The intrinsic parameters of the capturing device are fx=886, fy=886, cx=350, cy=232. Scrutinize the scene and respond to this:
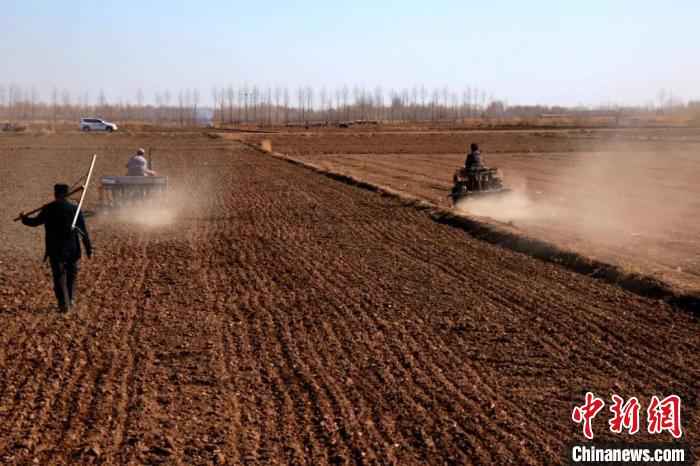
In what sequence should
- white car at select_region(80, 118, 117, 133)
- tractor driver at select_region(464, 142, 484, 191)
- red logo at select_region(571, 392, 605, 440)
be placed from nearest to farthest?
red logo at select_region(571, 392, 605, 440) → tractor driver at select_region(464, 142, 484, 191) → white car at select_region(80, 118, 117, 133)

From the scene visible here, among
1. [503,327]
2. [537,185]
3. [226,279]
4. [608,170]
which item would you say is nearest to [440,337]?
[503,327]

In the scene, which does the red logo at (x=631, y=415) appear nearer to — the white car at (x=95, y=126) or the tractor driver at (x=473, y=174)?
the tractor driver at (x=473, y=174)

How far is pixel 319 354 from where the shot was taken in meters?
10.3

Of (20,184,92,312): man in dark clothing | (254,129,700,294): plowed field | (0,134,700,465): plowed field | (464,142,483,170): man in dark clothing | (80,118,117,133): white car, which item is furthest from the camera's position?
(80,118,117,133): white car

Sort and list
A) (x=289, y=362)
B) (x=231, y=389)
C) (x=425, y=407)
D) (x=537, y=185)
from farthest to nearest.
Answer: (x=537, y=185), (x=289, y=362), (x=231, y=389), (x=425, y=407)

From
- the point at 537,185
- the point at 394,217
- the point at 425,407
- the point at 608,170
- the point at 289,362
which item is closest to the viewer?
the point at 425,407

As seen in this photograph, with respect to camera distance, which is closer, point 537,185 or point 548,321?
point 548,321

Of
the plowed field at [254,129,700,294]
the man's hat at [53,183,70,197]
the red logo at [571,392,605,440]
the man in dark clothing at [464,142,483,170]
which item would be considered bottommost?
the plowed field at [254,129,700,294]

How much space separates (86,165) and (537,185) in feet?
76.9

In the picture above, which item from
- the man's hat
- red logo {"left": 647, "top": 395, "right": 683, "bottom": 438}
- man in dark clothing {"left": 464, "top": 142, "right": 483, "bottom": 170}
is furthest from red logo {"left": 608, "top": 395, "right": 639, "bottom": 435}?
man in dark clothing {"left": 464, "top": 142, "right": 483, "bottom": 170}

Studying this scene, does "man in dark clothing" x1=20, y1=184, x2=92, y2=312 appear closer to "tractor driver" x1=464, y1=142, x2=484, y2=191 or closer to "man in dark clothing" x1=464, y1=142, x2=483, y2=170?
"man in dark clothing" x1=464, y1=142, x2=483, y2=170

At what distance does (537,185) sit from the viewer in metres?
35.6

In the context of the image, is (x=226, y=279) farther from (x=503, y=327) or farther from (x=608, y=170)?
(x=608, y=170)

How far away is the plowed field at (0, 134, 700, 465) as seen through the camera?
7.61 meters
